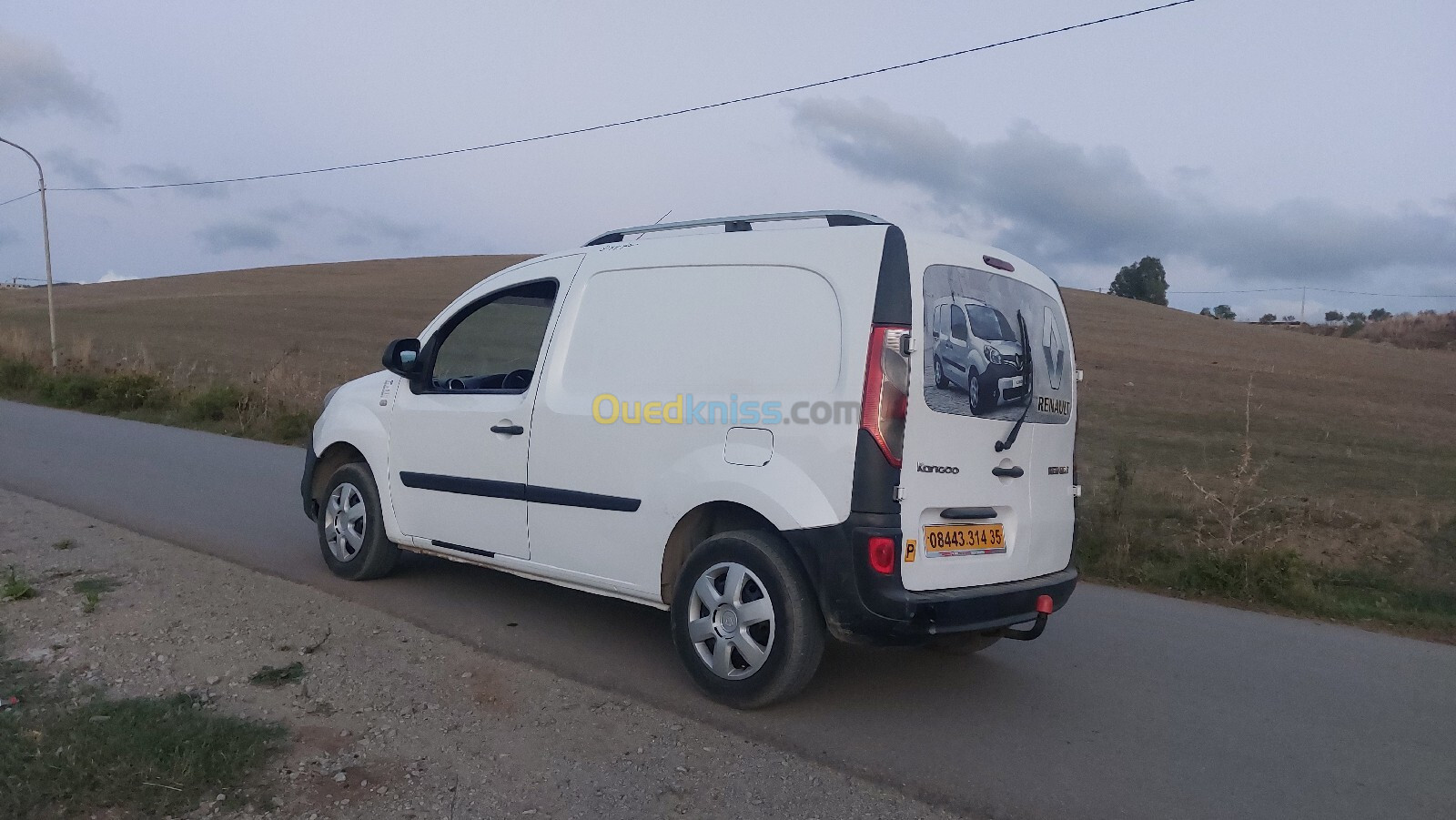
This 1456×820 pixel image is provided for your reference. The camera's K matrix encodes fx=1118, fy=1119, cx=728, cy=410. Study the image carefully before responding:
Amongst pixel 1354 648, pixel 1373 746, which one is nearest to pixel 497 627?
pixel 1373 746

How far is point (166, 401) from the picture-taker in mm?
18172

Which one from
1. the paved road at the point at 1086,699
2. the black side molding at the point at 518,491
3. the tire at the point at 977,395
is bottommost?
the paved road at the point at 1086,699

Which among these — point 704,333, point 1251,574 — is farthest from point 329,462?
point 1251,574

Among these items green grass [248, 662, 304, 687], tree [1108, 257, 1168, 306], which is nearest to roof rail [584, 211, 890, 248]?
green grass [248, 662, 304, 687]

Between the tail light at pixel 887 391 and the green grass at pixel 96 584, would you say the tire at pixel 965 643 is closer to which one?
the tail light at pixel 887 391

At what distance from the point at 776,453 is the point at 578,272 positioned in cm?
169

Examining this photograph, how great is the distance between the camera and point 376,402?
6559mm

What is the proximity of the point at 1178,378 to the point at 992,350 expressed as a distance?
26345mm

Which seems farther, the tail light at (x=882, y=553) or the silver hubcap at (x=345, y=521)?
the silver hubcap at (x=345, y=521)

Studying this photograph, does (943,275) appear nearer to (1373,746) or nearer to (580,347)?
(580,347)

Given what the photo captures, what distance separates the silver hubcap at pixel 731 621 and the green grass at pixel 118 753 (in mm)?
1698

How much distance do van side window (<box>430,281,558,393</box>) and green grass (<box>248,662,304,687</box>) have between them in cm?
169

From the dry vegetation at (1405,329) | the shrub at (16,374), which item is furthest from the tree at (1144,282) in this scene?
the shrub at (16,374)

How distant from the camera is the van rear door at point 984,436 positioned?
4387 mm
